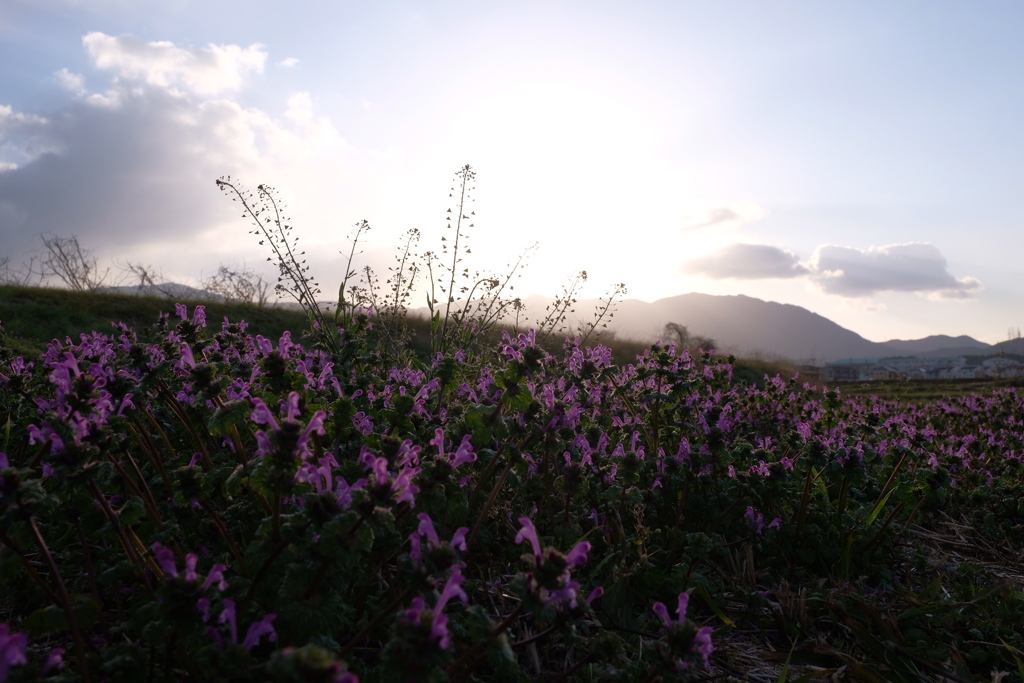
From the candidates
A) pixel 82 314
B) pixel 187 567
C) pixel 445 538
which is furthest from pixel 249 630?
pixel 82 314

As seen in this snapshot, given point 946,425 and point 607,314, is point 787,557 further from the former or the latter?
point 946,425

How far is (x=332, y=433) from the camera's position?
260 cm

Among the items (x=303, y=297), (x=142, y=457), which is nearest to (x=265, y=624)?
(x=142, y=457)

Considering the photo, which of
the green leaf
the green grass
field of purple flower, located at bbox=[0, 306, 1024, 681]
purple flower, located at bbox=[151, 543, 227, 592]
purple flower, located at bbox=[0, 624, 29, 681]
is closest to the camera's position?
purple flower, located at bbox=[0, 624, 29, 681]

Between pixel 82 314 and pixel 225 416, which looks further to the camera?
pixel 82 314

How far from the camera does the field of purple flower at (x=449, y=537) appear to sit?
1.40m

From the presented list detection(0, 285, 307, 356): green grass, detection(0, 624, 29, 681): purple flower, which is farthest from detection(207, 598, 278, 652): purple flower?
detection(0, 285, 307, 356): green grass

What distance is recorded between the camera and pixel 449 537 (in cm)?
218

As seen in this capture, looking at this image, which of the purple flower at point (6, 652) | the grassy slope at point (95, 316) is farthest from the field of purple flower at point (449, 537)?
the grassy slope at point (95, 316)

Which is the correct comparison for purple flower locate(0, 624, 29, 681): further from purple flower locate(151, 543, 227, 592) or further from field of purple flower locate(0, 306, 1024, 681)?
purple flower locate(151, 543, 227, 592)

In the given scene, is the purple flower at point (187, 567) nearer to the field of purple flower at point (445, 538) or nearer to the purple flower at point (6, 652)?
the field of purple flower at point (445, 538)

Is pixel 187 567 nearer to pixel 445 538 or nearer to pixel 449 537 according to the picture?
pixel 445 538

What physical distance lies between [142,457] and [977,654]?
4337mm

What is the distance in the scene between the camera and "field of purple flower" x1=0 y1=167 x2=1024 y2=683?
140cm
